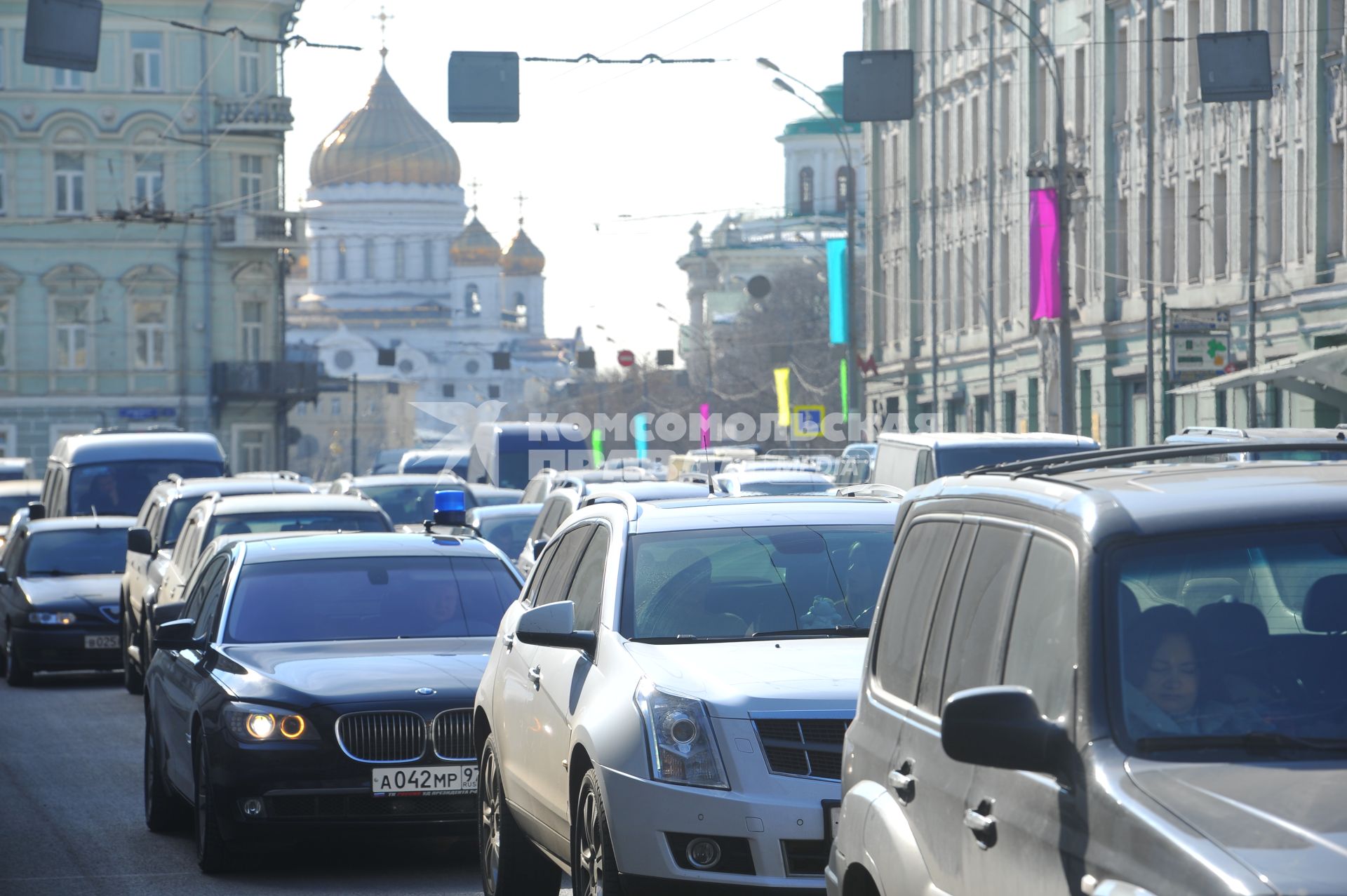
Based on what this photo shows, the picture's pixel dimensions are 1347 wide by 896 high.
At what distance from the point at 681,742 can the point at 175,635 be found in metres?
4.29

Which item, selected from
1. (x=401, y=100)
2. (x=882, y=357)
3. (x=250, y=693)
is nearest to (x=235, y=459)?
(x=882, y=357)

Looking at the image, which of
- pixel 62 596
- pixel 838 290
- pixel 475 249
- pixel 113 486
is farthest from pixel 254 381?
pixel 475 249

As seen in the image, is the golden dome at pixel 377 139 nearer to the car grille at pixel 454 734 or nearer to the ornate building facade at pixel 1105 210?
the ornate building facade at pixel 1105 210

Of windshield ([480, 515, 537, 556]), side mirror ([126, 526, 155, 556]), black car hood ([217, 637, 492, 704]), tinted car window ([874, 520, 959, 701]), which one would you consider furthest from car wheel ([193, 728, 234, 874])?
windshield ([480, 515, 537, 556])

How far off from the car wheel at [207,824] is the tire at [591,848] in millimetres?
2621

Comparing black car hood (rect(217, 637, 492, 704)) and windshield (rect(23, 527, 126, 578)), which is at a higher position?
black car hood (rect(217, 637, 492, 704))

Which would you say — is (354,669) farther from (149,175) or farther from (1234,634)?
(149,175)

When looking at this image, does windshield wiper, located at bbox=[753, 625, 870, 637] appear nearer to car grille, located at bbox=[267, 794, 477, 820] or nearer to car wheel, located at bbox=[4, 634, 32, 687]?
car grille, located at bbox=[267, 794, 477, 820]

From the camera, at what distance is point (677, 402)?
103 meters

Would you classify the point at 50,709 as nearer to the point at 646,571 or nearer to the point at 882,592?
the point at 646,571

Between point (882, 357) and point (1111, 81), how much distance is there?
21.7 metres

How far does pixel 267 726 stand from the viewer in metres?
9.41

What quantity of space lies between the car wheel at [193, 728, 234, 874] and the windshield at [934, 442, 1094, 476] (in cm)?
1213

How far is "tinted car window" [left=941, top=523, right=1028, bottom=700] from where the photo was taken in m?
4.63
